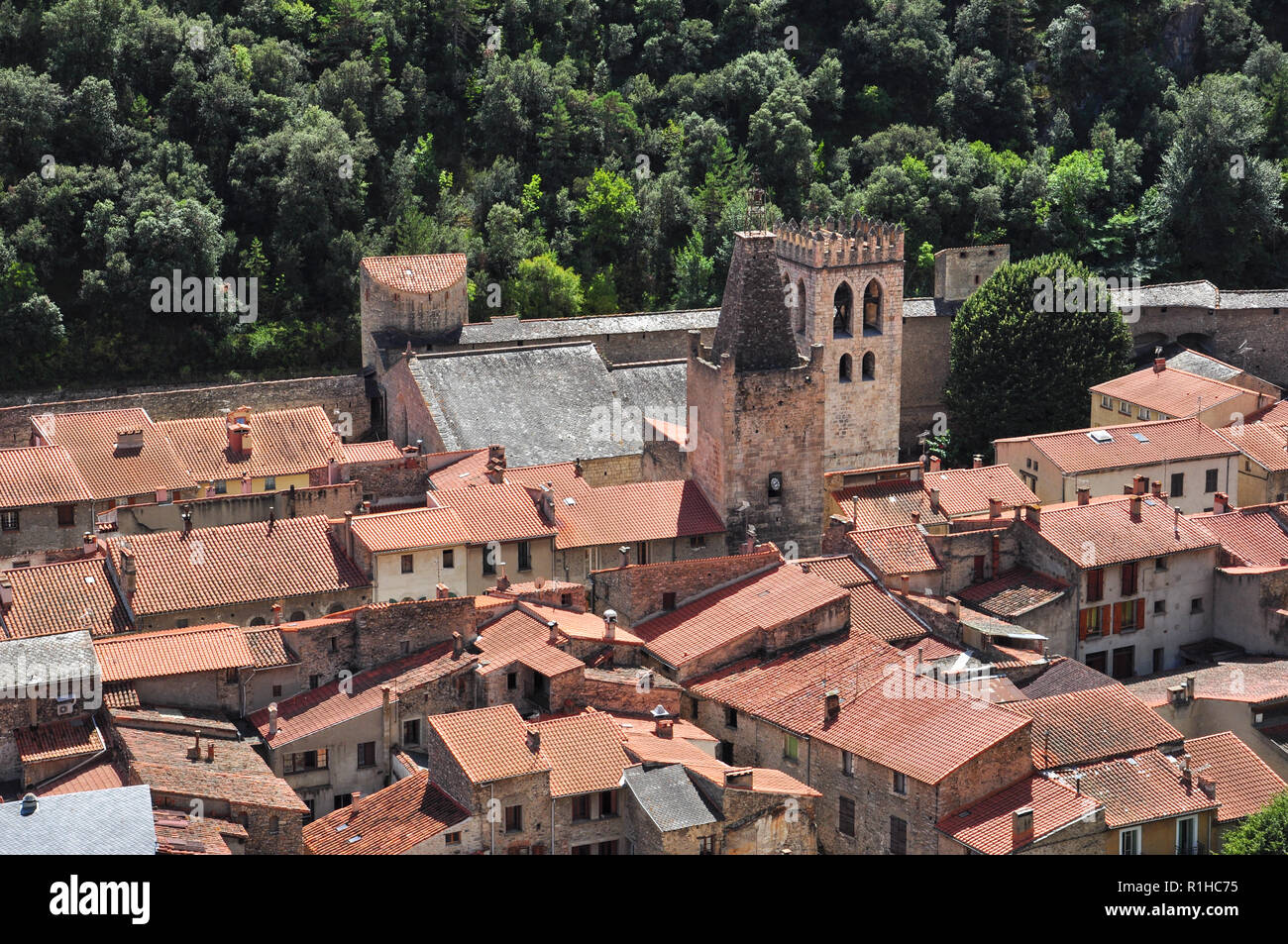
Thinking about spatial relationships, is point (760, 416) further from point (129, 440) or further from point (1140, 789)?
point (129, 440)

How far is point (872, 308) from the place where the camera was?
52.1 meters

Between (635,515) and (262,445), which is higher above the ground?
(262,445)

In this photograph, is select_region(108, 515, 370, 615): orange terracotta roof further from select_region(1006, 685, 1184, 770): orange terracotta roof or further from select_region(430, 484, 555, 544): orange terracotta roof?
select_region(1006, 685, 1184, 770): orange terracotta roof

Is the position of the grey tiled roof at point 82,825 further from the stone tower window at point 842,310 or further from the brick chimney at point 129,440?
the stone tower window at point 842,310

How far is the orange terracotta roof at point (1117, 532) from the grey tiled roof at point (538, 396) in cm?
1228

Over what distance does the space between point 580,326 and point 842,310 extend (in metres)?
8.00

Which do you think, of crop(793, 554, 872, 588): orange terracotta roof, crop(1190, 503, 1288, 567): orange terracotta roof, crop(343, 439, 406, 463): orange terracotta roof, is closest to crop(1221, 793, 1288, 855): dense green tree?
crop(793, 554, 872, 588): orange terracotta roof

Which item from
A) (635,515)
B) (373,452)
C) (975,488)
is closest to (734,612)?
(635,515)

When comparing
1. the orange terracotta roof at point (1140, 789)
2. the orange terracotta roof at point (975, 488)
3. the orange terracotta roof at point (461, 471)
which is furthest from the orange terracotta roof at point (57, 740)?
the orange terracotta roof at point (975, 488)

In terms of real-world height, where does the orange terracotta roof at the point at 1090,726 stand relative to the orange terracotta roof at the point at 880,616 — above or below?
below

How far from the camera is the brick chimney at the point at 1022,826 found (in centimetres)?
2861

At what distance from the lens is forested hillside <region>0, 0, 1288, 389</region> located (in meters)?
55.9

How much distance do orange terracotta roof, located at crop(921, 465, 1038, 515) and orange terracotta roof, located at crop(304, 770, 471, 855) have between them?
1699 centimetres

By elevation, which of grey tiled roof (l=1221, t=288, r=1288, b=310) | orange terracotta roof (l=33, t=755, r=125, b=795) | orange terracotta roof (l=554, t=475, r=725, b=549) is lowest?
orange terracotta roof (l=33, t=755, r=125, b=795)
